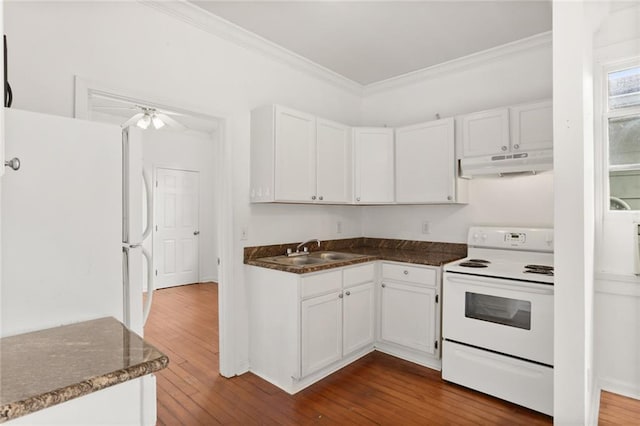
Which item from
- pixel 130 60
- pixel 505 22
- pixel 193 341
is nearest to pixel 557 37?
pixel 505 22

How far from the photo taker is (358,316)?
119 inches

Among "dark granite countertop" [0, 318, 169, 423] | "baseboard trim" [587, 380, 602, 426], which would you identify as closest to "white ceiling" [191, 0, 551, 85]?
"dark granite countertop" [0, 318, 169, 423]

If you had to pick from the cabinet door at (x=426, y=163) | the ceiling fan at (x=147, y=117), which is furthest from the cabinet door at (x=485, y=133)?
the ceiling fan at (x=147, y=117)

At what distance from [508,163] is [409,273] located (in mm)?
1214

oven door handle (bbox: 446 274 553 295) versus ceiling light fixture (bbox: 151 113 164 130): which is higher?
ceiling light fixture (bbox: 151 113 164 130)

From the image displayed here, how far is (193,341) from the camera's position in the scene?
136 inches

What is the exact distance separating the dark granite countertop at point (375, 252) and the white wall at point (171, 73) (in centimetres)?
11

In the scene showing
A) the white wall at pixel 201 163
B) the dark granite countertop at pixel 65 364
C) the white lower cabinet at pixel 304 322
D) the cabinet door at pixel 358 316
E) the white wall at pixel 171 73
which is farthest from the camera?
the white wall at pixel 201 163

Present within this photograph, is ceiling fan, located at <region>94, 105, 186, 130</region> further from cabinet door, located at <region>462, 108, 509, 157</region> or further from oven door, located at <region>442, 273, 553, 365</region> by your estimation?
oven door, located at <region>442, 273, 553, 365</region>

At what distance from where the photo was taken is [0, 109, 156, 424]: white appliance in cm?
119

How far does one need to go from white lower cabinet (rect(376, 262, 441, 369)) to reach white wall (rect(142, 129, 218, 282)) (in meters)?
4.06

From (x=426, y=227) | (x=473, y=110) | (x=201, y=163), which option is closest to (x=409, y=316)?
(x=426, y=227)

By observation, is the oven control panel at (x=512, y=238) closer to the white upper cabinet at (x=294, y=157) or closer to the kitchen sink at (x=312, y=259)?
the kitchen sink at (x=312, y=259)

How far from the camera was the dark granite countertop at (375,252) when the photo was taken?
276 centimetres
